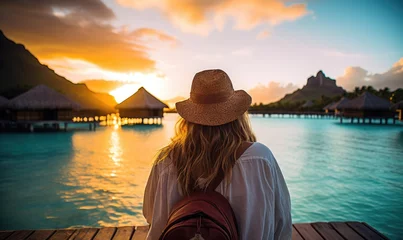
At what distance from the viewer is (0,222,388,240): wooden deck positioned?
258cm

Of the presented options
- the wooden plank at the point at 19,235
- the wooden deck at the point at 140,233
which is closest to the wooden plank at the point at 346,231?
the wooden deck at the point at 140,233

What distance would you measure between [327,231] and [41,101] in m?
24.1

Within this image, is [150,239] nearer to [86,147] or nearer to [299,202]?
[299,202]

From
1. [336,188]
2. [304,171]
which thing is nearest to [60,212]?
[336,188]

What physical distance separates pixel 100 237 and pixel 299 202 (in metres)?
5.44

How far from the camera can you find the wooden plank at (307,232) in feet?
8.42

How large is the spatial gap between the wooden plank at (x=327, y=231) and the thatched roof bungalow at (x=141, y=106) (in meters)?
29.3

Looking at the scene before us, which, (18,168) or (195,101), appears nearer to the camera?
(195,101)

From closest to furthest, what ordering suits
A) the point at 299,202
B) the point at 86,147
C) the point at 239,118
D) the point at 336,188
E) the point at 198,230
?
the point at 198,230 → the point at 239,118 → the point at 299,202 → the point at 336,188 → the point at 86,147

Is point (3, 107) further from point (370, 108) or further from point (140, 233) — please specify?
point (370, 108)

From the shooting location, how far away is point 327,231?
2.69 m

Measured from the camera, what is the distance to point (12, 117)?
2300 cm

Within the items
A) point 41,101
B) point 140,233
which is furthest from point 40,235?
point 41,101

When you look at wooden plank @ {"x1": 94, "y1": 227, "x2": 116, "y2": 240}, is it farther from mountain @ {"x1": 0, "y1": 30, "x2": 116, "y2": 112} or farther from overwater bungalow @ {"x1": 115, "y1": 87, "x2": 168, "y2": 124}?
mountain @ {"x1": 0, "y1": 30, "x2": 116, "y2": 112}
